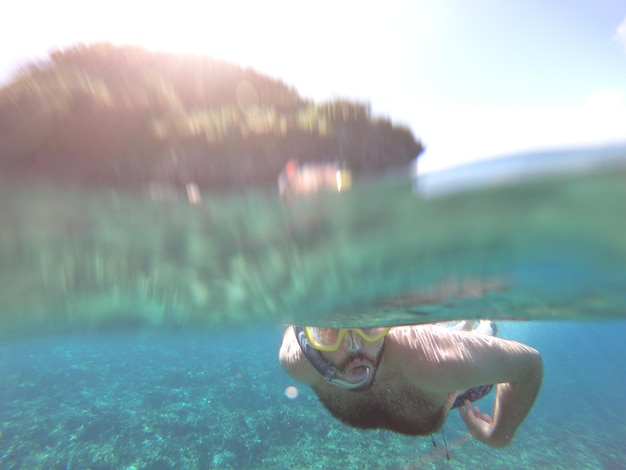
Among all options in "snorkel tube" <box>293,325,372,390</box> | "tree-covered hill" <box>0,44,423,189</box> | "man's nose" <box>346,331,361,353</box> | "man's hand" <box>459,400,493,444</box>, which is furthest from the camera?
"man's hand" <box>459,400,493,444</box>

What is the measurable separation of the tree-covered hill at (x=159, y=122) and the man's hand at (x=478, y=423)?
4316mm

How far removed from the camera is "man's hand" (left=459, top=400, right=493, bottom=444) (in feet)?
14.1

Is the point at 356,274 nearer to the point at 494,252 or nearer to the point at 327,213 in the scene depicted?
the point at 327,213

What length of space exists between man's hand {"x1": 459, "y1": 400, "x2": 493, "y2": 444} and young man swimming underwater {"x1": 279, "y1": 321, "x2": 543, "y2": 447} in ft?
0.28

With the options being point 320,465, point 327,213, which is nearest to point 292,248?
point 327,213

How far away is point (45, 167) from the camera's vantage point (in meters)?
2.20

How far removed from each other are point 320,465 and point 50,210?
11502 mm

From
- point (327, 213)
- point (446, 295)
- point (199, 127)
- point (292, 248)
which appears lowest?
point (446, 295)

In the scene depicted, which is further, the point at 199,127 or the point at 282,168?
the point at 282,168

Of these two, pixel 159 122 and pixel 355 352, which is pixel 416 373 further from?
pixel 159 122

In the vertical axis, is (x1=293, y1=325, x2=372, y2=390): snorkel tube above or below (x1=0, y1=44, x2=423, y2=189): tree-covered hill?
below

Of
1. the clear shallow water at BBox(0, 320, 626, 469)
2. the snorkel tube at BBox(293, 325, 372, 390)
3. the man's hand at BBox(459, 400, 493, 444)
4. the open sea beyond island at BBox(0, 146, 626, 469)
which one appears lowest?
the clear shallow water at BBox(0, 320, 626, 469)

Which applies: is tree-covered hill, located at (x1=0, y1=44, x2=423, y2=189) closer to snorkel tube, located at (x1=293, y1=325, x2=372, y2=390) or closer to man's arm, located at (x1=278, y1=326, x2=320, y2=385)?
snorkel tube, located at (x1=293, y1=325, x2=372, y2=390)

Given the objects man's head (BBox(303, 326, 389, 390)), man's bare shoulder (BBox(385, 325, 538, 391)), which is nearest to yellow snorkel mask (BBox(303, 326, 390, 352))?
man's head (BBox(303, 326, 389, 390))
